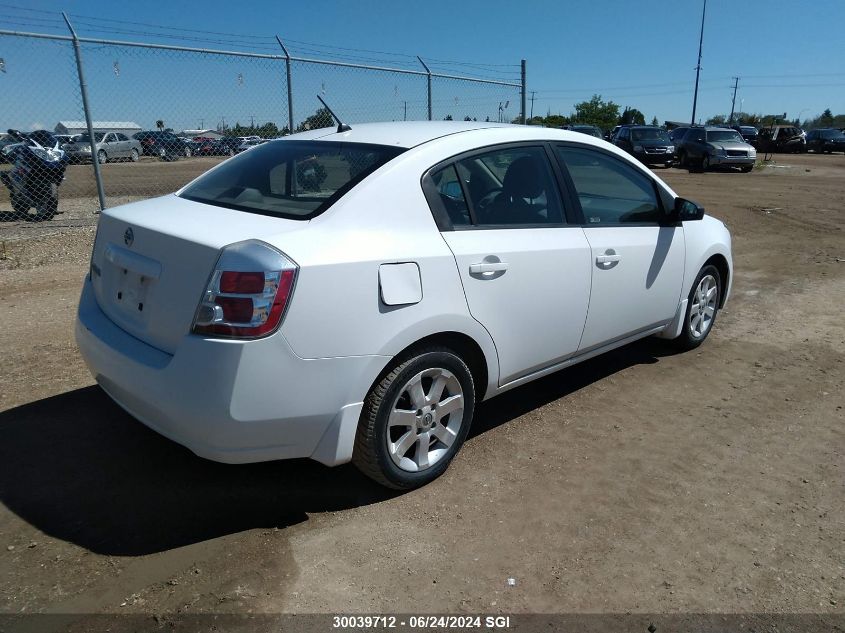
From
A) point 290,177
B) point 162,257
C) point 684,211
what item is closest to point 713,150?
point 684,211

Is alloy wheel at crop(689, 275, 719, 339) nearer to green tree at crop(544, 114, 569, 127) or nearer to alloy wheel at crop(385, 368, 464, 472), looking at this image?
alloy wheel at crop(385, 368, 464, 472)

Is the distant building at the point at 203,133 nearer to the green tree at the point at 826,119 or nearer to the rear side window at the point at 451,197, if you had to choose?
the rear side window at the point at 451,197

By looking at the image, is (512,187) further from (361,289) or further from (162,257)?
(162,257)

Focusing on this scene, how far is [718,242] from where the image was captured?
5.10 m

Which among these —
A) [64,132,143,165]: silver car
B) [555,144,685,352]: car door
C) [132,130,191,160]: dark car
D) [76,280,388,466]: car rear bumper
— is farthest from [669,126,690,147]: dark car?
[76,280,388,466]: car rear bumper

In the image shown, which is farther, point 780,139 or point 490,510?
point 780,139

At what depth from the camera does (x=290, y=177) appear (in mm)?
3498

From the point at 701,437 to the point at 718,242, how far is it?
1.90 meters

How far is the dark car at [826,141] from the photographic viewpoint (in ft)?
131

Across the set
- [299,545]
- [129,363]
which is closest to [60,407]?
[129,363]

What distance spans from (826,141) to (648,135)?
21131 mm

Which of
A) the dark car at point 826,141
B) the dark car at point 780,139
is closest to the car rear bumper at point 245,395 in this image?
the dark car at point 780,139

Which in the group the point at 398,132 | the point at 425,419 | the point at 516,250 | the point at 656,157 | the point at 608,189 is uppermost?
the point at 398,132

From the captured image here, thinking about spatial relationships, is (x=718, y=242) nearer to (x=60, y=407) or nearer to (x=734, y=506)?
(x=734, y=506)
